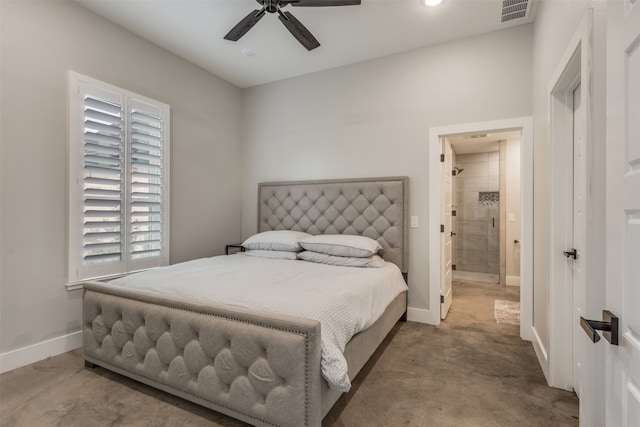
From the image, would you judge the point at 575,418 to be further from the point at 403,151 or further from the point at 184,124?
the point at 184,124

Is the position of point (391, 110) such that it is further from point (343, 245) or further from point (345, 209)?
point (343, 245)

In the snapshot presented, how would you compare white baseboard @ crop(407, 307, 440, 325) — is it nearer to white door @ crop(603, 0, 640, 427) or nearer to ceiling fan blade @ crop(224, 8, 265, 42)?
white door @ crop(603, 0, 640, 427)

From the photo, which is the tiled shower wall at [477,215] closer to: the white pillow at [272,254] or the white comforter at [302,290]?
the white comforter at [302,290]

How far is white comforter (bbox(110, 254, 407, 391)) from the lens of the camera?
1642 mm

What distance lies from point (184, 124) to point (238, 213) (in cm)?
142

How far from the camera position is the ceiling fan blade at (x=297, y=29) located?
234cm

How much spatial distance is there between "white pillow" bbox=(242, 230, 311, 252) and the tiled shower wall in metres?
3.96

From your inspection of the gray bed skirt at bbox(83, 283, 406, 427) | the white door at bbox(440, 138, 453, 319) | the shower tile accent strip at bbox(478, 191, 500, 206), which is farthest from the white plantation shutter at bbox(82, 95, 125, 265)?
the shower tile accent strip at bbox(478, 191, 500, 206)

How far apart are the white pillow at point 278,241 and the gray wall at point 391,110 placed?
31.5 inches

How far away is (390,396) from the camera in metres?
1.98

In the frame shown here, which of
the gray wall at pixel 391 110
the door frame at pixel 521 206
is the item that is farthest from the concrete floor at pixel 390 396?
the gray wall at pixel 391 110

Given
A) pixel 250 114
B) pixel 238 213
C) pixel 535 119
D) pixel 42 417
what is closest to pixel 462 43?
pixel 535 119

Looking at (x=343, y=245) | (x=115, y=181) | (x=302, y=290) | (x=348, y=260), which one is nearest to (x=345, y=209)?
(x=343, y=245)

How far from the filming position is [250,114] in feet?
14.6
